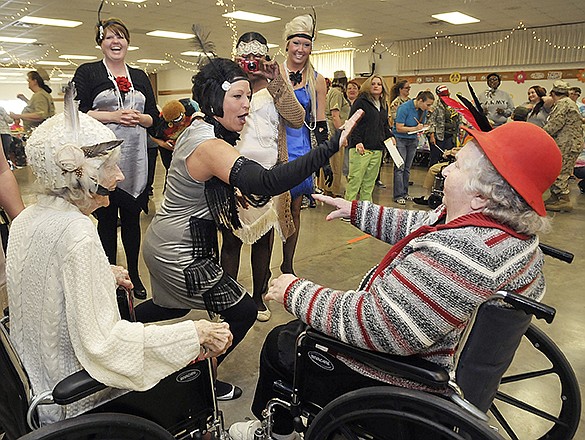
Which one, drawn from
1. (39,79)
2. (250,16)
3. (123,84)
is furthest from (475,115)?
(250,16)

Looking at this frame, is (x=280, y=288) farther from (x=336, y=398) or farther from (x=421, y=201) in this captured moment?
(x=421, y=201)

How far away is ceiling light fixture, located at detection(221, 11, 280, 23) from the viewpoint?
839 centimetres

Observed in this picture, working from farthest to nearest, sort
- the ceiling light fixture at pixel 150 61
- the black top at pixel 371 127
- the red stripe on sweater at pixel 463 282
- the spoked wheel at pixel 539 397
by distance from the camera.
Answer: the ceiling light fixture at pixel 150 61
the black top at pixel 371 127
the spoked wheel at pixel 539 397
the red stripe on sweater at pixel 463 282

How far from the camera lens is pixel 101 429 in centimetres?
94

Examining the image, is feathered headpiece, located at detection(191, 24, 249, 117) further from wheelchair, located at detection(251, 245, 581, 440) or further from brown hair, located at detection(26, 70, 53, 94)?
brown hair, located at detection(26, 70, 53, 94)

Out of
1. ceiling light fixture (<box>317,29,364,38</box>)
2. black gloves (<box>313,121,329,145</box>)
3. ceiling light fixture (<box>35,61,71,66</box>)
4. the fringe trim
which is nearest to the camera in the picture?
the fringe trim

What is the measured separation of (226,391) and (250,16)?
319 inches

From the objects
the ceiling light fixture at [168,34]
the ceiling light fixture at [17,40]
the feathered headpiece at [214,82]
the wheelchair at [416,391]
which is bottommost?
the wheelchair at [416,391]

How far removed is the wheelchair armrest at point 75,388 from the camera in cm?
93

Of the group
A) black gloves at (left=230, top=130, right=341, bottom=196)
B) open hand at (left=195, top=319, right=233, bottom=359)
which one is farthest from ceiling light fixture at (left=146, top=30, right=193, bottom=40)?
open hand at (left=195, top=319, right=233, bottom=359)

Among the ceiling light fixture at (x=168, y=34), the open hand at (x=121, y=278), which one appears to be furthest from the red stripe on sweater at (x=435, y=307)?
the ceiling light fixture at (x=168, y=34)

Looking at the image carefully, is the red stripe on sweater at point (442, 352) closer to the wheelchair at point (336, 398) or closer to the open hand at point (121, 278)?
the wheelchair at point (336, 398)

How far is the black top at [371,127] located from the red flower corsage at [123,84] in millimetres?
2652

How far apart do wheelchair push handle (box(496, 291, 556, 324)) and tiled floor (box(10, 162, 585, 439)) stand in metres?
1.05
